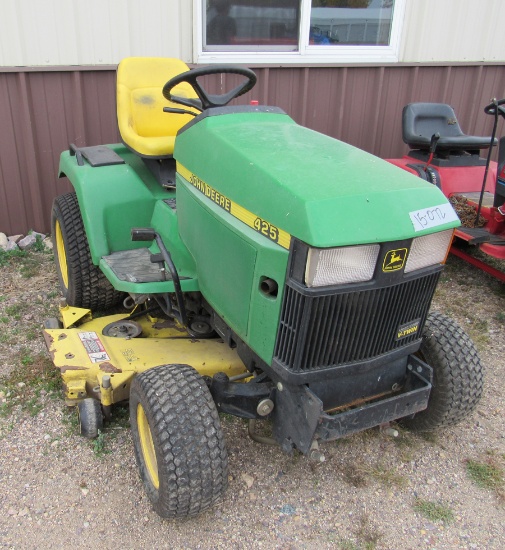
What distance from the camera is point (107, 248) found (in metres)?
2.85

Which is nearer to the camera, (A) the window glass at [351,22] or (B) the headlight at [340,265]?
(B) the headlight at [340,265]

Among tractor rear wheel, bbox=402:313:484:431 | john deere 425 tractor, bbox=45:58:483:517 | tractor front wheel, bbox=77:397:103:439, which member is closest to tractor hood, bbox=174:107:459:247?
john deere 425 tractor, bbox=45:58:483:517

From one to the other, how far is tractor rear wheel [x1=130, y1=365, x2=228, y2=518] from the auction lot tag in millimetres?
937

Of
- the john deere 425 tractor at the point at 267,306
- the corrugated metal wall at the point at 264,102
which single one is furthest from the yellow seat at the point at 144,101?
the corrugated metal wall at the point at 264,102

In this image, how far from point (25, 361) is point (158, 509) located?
4.34 feet

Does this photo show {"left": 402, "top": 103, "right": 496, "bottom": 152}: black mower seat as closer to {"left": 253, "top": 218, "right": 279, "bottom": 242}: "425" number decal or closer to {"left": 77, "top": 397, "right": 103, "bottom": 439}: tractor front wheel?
{"left": 253, "top": 218, "right": 279, "bottom": 242}: "425" number decal

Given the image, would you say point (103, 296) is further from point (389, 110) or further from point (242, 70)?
point (389, 110)

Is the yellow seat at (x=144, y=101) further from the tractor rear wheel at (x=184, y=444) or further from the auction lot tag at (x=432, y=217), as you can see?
the auction lot tag at (x=432, y=217)

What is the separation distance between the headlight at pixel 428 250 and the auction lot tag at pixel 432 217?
4 centimetres

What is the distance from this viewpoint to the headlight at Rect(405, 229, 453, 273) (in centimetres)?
183

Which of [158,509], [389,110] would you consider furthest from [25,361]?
[389,110]

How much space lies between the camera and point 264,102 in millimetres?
4848

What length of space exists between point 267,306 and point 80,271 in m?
1.55

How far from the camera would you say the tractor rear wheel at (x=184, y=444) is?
1.89m
